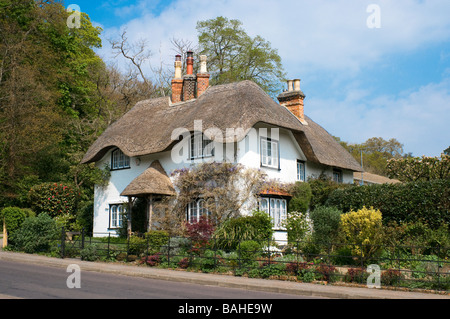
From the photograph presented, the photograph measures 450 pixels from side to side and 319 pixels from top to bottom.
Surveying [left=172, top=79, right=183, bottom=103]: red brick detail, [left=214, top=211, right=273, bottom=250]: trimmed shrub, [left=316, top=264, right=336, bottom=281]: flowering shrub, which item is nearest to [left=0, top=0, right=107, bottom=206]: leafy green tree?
[left=172, top=79, right=183, bottom=103]: red brick detail

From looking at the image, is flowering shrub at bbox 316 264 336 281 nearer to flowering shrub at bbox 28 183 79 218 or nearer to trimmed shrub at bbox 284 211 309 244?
trimmed shrub at bbox 284 211 309 244

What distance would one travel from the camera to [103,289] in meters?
10.6

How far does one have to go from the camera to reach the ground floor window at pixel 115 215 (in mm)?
24250

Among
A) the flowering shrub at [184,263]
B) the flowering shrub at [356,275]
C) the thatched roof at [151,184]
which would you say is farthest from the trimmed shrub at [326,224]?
the thatched roof at [151,184]

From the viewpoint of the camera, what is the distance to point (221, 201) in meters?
19.5

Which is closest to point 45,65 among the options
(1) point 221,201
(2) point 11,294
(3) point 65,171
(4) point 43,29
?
(4) point 43,29

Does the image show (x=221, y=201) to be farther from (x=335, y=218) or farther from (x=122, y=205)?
(x=122, y=205)

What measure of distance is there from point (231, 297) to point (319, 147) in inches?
595

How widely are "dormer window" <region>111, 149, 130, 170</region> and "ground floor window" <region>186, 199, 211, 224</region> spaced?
525cm

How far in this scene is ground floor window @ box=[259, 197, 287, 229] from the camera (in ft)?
66.7

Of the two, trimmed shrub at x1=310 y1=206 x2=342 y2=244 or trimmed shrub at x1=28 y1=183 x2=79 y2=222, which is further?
trimmed shrub at x1=28 y1=183 x2=79 y2=222

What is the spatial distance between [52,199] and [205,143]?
10276mm

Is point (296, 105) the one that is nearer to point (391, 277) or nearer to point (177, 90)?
point (177, 90)

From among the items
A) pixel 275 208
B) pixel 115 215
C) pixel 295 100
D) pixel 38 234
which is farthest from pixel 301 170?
pixel 38 234
